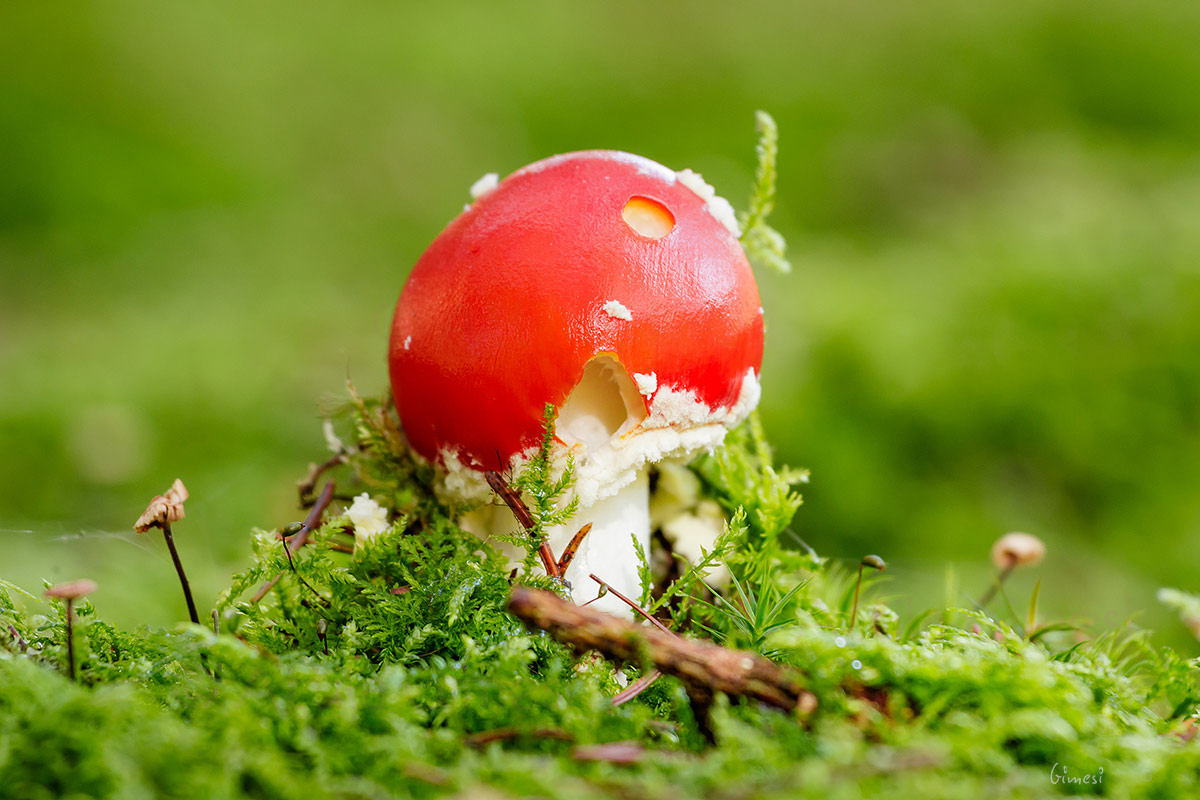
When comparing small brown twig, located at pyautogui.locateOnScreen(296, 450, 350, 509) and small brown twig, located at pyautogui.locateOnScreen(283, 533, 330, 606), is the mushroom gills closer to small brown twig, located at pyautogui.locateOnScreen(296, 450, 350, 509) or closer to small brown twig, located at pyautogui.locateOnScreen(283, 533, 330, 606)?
small brown twig, located at pyautogui.locateOnScreen(283, 533, 330, 606)

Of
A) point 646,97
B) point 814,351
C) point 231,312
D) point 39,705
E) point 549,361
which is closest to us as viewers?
point 39,705

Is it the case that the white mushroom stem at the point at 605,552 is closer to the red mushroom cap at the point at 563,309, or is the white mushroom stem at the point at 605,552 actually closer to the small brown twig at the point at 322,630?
the red mushroom cap at the point at 563,309

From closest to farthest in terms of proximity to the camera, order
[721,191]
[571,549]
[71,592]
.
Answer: [71,592]
[571,549]
[721,191]

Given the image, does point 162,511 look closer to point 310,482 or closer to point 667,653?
point 310,482

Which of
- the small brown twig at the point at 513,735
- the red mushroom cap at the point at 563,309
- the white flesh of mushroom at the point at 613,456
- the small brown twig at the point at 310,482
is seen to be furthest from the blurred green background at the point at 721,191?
the small brown twig at the point at 513,735

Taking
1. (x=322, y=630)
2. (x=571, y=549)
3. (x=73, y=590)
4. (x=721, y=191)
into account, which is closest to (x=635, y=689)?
(x=571, y=549)

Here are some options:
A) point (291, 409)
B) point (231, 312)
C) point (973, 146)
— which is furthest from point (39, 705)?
point (973, 146)

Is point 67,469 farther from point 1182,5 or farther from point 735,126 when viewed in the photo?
point 1182,5

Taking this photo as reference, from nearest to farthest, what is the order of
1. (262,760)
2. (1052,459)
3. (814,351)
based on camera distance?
(262,760)
(1052,459)
(814,351)
